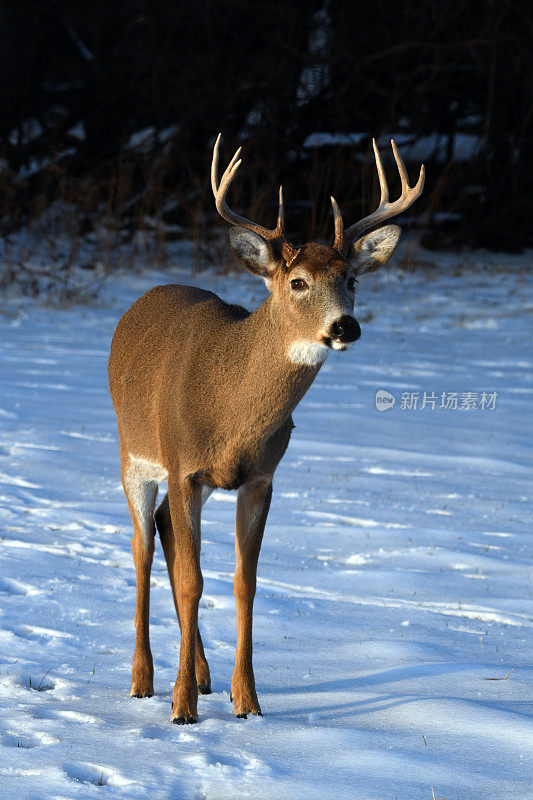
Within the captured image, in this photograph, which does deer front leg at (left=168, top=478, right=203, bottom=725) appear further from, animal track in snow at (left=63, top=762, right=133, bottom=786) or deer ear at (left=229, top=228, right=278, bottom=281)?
deer ear at (left=229, top=228, right=278, bottom=281)

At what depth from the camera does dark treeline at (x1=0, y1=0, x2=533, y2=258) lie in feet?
56.4

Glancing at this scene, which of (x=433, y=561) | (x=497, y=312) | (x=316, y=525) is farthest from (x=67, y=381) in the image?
(x=497, y=312)

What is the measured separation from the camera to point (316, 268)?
12.8 feet

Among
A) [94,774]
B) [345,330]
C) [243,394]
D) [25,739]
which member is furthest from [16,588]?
[345,330]

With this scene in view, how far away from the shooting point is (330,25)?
17.8m

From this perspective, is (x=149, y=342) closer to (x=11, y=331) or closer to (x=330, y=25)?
(x=11, y=331)

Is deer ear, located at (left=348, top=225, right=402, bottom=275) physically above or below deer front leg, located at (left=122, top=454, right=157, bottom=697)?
above

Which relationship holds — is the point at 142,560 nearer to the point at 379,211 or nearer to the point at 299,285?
the point at 299,285

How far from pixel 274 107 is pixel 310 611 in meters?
13.5

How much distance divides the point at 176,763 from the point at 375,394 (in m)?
6.99

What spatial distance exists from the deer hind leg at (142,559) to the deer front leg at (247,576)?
40cm

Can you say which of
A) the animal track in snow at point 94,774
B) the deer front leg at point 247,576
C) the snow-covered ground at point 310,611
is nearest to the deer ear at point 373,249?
the deer front leg at point 247,576

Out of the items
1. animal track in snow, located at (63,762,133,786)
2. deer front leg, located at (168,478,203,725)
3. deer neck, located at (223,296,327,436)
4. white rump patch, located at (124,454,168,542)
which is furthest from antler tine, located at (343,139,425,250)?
animal track in snow, located at (63,762,133,786)

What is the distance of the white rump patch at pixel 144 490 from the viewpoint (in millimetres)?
4539
